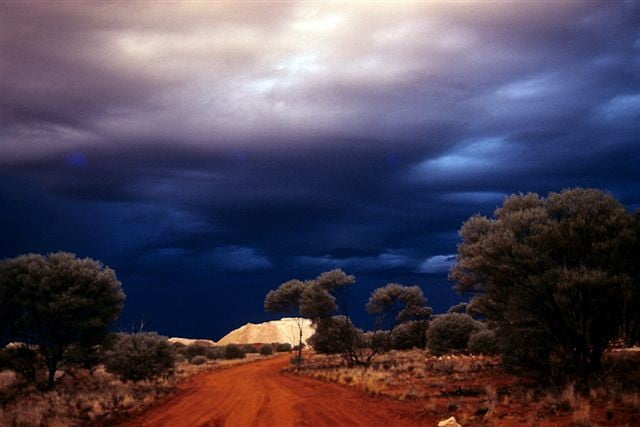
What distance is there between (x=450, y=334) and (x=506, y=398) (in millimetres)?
29078

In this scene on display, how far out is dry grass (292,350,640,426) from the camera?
1450cm

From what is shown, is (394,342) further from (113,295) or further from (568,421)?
(568,421)

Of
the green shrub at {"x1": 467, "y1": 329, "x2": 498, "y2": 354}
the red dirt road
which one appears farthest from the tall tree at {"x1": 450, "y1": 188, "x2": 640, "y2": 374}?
the green shrub at {"x1": 467, "y1": 329, "x2": 498, "y2": 354}

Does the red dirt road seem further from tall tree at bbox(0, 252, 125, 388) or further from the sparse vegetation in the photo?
the sparse vegetation

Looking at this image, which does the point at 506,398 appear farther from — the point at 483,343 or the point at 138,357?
the point at 138,357

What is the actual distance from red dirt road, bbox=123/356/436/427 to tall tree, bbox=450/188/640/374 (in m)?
6.77

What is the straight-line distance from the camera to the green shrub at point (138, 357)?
1238 inches

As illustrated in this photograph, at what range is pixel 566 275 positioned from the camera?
1930 centimetres

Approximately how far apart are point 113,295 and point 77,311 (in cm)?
245

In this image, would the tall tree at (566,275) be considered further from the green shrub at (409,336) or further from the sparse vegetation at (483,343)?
the green shrub at (409,336)

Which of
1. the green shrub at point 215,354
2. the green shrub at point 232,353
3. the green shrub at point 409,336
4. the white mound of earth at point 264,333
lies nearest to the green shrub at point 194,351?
the green shrub at point 215,354

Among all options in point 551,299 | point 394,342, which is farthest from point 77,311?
point 394,342

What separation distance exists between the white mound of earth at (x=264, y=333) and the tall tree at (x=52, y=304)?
9282cm

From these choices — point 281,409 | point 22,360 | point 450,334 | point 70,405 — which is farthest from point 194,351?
point 281,409
